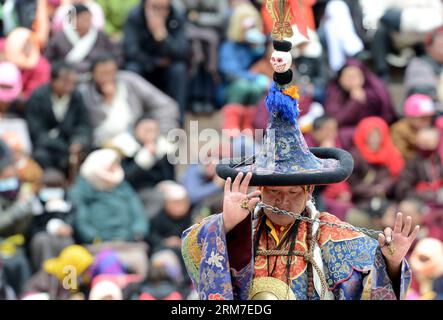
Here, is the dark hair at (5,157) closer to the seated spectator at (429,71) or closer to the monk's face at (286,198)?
the seated spectator at (429,71)

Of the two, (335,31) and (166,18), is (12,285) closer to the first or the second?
(166,18)

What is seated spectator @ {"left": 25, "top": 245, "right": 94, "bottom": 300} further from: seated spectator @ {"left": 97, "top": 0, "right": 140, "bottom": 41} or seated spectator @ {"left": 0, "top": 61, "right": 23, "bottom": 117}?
seated spectator @ {"left": 97, "top": 0, "right": 140, "bottom": 41}

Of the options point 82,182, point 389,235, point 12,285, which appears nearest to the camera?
point 389,235

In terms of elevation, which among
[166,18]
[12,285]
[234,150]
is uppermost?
[166,18]

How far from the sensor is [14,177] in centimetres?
1171

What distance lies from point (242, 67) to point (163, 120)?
108cm

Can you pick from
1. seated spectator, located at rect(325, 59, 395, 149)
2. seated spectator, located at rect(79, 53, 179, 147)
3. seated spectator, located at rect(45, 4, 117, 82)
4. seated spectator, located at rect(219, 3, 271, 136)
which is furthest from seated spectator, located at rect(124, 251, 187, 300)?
seated spectator, located at rect(325, 59, 395, 149)

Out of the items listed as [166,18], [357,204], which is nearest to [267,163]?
[357,204]

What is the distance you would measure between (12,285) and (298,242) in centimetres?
414

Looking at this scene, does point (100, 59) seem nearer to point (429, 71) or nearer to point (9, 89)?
point (9, 89)

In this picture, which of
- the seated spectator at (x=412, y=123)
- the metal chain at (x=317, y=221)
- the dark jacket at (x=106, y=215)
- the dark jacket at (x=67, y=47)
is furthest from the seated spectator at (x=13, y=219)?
the metal chain at (x=317, y=221)

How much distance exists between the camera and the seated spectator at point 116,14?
13391 mm

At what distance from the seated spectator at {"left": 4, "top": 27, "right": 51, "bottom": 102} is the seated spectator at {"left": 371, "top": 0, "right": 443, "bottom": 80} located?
112 inches

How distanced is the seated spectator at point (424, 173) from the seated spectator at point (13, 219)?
2910 millimetres
